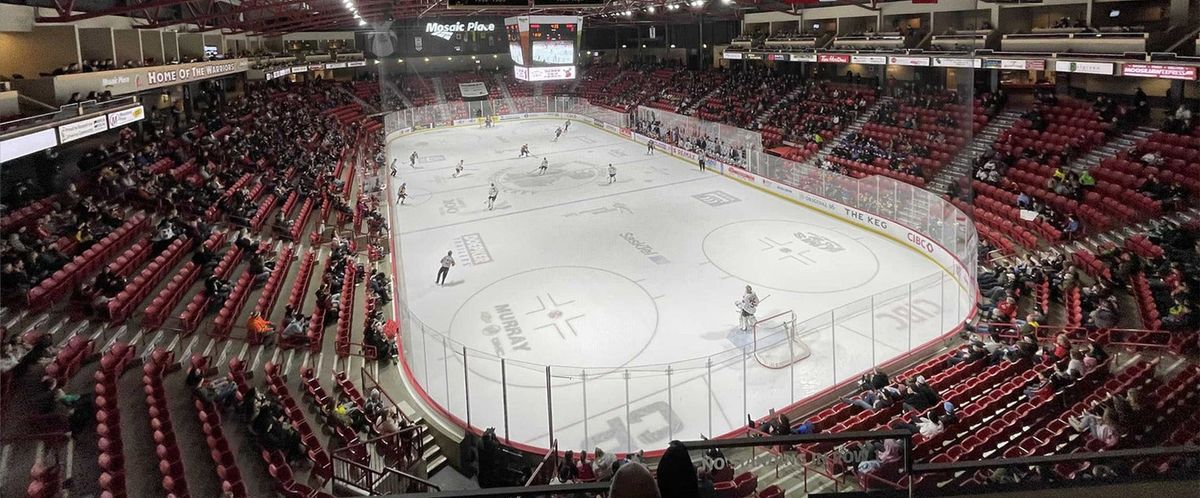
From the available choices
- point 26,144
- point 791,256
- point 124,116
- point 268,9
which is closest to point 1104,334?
point 791,256

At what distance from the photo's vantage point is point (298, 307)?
49.3ft

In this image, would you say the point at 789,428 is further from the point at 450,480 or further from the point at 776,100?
the point at 776,100

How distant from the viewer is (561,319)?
15.3 metres

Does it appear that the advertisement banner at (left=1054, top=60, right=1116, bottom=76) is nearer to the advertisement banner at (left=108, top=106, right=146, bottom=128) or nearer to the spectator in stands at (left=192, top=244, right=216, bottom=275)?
the spectator in stands at (left=192, top=244, right=216, bottom=275)

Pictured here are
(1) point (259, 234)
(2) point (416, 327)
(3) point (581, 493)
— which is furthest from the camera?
(1) point (259, 234)

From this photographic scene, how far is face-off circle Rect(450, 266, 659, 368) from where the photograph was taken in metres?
13.8

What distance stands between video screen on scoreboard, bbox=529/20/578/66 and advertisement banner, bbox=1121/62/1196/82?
654 inches

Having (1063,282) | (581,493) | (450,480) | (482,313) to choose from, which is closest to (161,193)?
(482,313)

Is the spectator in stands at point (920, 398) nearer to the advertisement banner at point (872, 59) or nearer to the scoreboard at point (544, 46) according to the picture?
the scoreboard at point (544, 46)

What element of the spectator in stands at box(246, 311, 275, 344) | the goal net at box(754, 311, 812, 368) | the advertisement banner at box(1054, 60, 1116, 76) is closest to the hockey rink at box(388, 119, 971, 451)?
the goal net at box(754, 311, 812, 368)

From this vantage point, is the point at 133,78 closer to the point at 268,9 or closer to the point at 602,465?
the point at 268,9

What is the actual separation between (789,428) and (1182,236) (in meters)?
11.6

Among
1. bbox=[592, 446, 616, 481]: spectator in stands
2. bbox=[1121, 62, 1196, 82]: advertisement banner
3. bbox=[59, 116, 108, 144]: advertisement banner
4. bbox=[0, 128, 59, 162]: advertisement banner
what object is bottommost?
bbox=[592, 446, 616, 481]: spectator in stands

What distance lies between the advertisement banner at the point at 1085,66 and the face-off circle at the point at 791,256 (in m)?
8.78
